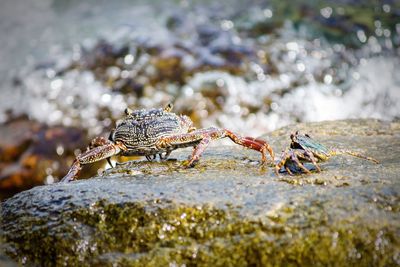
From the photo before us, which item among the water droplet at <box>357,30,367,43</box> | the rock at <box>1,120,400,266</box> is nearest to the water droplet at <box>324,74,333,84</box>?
the water droplet at <box>357,30,367,43</box>

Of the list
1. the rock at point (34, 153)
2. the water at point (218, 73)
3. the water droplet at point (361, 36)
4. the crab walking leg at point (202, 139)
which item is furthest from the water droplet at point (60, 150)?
the water droplet at point (361, 36)

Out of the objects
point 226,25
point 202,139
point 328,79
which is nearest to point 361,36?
point 328,79

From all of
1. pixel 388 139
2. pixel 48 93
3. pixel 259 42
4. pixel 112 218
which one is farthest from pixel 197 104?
pixel 112 218

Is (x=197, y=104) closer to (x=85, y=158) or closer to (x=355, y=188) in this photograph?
(x=85, y=158)

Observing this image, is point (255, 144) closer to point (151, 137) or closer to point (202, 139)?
point (202, 139)

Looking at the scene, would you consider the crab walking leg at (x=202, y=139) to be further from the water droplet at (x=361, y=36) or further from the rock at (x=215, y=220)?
the water droplet at (x=361, y=36)

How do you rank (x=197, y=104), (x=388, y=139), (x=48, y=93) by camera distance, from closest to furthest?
(x=388, y=139), (x=197, y=104), (x=48, y=93)
